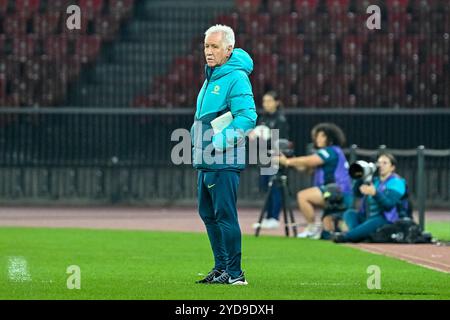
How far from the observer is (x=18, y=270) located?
1251 cm

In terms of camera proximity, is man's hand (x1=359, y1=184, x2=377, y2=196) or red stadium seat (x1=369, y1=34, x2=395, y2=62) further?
red stadium seat (x1=369, y1=34, x2=395, y2=62)

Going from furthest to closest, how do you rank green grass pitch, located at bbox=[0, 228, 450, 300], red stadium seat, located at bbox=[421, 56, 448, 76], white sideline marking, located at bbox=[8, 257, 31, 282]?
red stadium seat, located at bbox=[421, 56, 448, 76] < white sideline marking, located at bbox=[8, 257, 31, 282] < green grass pitch, located at bbox=[0, 228, 450, 300]

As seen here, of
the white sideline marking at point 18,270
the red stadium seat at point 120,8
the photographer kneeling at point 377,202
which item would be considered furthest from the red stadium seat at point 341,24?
the white sideline marking at point 18,270

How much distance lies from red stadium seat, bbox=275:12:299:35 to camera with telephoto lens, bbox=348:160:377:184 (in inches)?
451


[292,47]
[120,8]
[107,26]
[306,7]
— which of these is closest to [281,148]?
[292,47]

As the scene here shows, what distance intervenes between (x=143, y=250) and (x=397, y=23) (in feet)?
43.5

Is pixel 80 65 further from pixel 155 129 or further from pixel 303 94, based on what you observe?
pixel 303 94

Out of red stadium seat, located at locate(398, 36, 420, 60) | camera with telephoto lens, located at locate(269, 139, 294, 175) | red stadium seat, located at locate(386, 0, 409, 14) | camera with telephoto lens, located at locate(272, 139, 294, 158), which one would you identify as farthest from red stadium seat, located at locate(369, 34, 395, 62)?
camera with telephoto lens, located at locate(272, 139, 294, 158)

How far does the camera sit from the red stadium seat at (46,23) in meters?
27.8

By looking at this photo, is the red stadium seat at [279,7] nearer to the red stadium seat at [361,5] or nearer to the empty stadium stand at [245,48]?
the empty stadium stand at [245,48]

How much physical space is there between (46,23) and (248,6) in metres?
4.02

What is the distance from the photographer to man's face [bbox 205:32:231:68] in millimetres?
10602

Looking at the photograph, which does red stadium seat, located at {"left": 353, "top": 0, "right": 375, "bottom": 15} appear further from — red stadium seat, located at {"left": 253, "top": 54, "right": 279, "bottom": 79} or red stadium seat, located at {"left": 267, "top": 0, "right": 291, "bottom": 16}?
red stadium seat, located at {"left": 253, "top": 54, "right": 279, "bottom": 79}
